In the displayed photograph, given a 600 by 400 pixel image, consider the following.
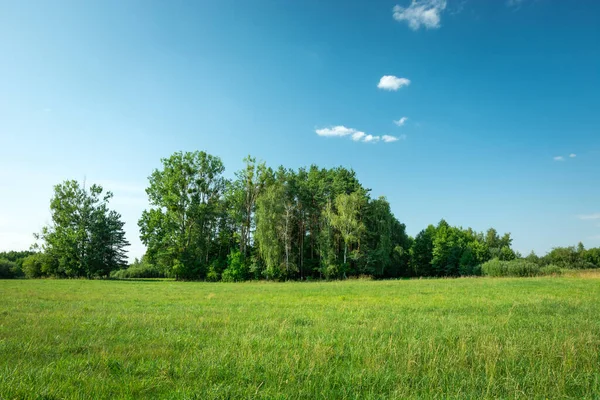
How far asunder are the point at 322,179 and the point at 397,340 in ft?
174

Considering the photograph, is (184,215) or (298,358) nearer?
(298,358)

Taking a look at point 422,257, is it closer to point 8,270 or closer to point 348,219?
point 348,219

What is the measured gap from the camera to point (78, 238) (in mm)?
59719

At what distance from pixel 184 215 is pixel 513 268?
52.1 metres

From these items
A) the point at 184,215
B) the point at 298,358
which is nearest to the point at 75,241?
the point at 184,215

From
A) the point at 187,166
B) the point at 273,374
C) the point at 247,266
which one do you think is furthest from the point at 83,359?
the point at 187,166

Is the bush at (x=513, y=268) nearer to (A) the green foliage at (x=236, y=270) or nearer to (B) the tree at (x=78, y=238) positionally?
(A) the green foliage at (x=236, y=270)

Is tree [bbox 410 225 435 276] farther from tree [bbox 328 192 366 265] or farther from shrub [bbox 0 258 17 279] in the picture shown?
shrub [bbox 0 258 17 279]

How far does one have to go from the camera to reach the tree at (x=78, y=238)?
59375 millimetres

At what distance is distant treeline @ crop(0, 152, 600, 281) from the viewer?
52.8 metres

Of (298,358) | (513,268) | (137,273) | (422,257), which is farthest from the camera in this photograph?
(137,273)

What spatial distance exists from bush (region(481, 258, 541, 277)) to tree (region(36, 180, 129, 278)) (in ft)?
218

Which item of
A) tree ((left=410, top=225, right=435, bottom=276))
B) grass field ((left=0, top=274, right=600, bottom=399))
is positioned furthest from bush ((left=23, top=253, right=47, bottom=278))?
tree ((left=410, top=225, right=435, bottom=276))

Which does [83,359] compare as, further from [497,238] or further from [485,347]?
[497,238]
